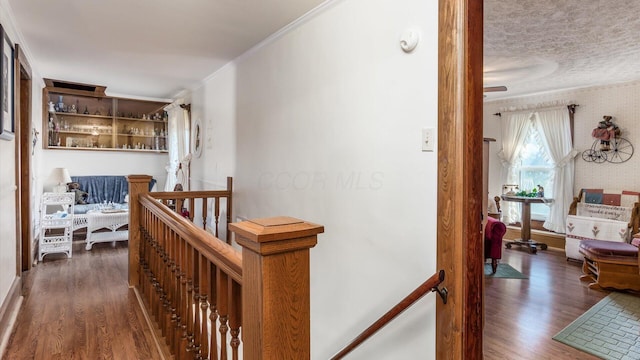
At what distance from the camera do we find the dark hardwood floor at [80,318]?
2096 mm

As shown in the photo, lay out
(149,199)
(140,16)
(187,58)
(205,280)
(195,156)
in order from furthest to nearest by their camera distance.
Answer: (195,156) < (187,58) < (140,16) < (149,199) < (205,280)

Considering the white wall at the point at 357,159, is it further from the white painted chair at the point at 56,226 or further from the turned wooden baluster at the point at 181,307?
the white painted chair at the point at 56,226

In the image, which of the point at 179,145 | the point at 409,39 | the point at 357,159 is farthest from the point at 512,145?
the point at 179,145

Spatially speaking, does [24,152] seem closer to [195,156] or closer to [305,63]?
[195,156]

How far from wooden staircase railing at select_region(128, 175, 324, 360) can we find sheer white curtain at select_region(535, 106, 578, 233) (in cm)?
597

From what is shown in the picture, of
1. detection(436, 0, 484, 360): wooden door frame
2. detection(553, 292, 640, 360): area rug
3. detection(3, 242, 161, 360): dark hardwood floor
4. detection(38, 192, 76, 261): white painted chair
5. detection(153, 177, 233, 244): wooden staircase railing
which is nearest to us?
detection(436, 0, 484, 360): wooden door frame

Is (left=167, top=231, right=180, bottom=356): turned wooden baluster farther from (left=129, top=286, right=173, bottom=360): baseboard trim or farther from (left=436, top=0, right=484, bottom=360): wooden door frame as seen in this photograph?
(left=436, top=0, right=484, bottom=360): wooden door frame

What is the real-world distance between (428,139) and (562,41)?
8.76 feet

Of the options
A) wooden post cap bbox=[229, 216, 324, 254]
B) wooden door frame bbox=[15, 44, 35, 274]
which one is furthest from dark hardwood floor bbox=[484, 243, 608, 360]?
wooden door frame bbox=[15, 44, 35, 274]

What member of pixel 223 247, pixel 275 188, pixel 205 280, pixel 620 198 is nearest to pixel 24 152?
pixel 275 188

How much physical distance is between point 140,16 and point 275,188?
1808 mm

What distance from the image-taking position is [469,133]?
1606 mm

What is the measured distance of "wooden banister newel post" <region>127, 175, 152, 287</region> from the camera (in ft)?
9.75

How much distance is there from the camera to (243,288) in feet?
2.99
